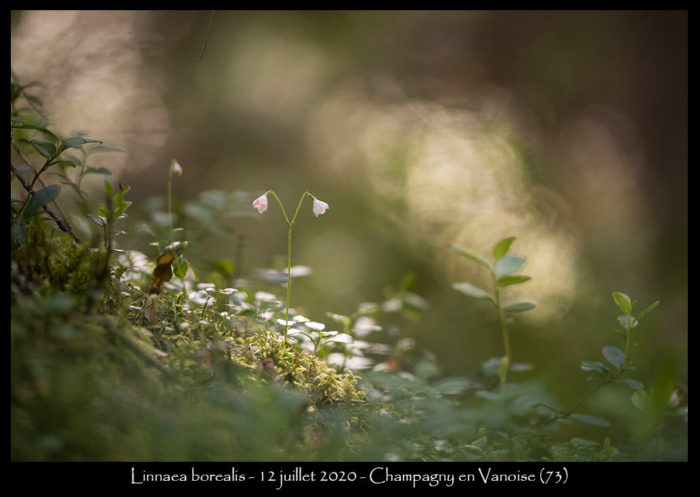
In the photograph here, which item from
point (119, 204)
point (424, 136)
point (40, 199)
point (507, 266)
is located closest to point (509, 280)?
point (507, 266)

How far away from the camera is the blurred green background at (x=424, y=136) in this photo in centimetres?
353

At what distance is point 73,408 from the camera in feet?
2.02

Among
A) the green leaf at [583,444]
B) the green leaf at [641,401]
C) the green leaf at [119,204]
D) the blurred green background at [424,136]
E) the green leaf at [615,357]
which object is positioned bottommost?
the green leaf at [583,444]

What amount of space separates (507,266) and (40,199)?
1.08m

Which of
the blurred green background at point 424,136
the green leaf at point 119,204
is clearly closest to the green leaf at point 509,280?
the green leaf at point 119,204

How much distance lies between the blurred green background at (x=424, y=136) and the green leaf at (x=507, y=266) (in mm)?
2126

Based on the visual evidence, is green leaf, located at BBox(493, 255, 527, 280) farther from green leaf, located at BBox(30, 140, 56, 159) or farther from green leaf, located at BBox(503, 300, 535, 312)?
green leaf, located at BBox(30, 140, 56, 159)

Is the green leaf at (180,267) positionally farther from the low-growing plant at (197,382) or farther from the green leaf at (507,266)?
the green leaf at (507,266)

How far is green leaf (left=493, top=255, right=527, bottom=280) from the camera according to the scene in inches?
42.9

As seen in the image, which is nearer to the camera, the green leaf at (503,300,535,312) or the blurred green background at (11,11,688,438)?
the green leaf at (503,300,535,312)

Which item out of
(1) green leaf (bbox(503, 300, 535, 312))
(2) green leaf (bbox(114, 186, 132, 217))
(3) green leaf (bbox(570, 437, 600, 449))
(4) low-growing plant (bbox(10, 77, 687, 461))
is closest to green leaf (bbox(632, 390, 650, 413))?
(4) low-growing plant (bbox(10, 77, 687, 461))

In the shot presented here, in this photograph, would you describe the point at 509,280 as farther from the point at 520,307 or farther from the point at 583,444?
the point at 583,444

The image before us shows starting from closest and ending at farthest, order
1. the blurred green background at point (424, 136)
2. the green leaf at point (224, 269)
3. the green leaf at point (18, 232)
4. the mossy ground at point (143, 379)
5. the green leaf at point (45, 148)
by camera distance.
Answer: the mossy ground at point (143, 379) → the green leaf at point (18, 232) → the green leaf at point (45, 148) → the green leaf at point (224, 269) → the blurred green background at point (424, 136)

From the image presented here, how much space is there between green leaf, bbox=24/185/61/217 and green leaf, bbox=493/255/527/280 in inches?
40.5
